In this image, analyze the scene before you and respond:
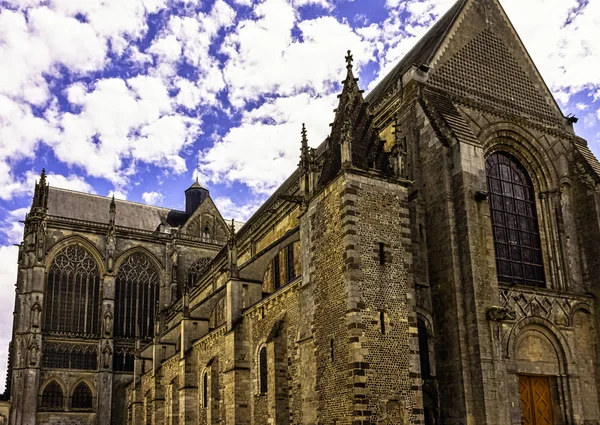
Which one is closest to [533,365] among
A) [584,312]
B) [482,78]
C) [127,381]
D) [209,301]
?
[584,312]

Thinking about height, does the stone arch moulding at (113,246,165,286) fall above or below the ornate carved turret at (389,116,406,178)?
above

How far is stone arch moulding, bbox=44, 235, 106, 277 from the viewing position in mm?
43719

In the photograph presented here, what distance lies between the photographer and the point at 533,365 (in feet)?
63.1

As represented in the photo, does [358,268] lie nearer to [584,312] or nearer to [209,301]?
[584,312]

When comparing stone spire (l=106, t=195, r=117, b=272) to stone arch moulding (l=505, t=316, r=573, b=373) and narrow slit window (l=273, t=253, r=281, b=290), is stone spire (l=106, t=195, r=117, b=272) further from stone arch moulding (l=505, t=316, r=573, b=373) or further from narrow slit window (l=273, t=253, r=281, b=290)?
stone arch moulding (l=505, t=316, r=573, b=373)

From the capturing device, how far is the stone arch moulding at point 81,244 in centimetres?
4372

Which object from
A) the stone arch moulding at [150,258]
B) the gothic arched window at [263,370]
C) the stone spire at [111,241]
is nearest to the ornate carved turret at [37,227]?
the stone spire at [111,241]

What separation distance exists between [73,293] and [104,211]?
8.02 meters

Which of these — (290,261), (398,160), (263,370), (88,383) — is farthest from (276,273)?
(88,383)

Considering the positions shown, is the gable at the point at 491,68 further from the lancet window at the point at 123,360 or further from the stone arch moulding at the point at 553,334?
the lancet window at the point at 123,360

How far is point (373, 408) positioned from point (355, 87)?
1024 cm

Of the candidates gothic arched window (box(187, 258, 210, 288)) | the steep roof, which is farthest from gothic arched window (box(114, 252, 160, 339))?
the steep roof

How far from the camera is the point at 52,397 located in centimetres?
4078

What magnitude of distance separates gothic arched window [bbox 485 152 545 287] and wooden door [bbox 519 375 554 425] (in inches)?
122
